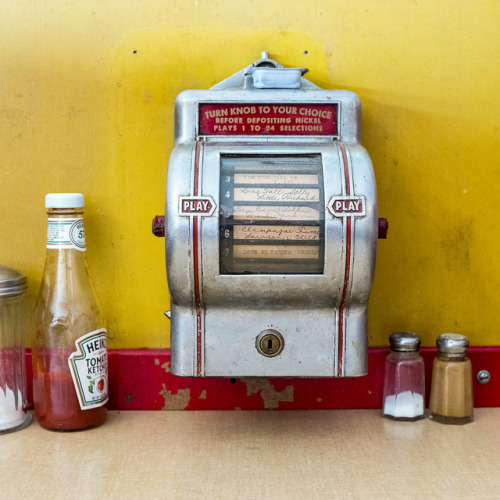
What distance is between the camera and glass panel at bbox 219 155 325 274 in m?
1.21

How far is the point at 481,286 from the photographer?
1558 mm

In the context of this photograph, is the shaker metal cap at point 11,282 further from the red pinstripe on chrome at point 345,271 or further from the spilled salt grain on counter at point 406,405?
the spilled salt grain on counter at point 406,405

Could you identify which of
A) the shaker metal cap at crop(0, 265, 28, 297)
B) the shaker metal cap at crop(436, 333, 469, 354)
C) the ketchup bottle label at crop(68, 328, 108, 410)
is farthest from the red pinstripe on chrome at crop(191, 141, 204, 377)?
the shaker metal cap at crop(436, 333, 469, 354)

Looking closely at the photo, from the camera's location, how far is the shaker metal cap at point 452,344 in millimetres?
1420

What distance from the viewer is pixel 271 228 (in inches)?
47.7

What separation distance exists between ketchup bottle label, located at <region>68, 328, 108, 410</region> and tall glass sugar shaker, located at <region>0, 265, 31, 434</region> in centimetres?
16

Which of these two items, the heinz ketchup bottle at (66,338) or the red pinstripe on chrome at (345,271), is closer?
the red pinstripe on chrome at (345,271)

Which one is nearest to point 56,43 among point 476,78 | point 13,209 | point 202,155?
point 13,209

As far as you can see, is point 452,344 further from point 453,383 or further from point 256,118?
point 256,118

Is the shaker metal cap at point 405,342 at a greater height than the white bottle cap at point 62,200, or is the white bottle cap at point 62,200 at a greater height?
the white bottle cap at point 62,200

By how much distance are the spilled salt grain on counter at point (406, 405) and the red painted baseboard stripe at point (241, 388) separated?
79 millimetres

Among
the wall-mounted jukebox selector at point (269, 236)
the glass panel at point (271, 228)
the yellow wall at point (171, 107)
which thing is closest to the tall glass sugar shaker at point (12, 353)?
the yellow wall at point (171, 107)

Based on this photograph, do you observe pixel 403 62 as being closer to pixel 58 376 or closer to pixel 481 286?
pixel 481 286

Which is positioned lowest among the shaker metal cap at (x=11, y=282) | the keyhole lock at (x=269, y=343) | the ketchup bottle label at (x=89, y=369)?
the ketchup bottle label at (x=89, y=369)
